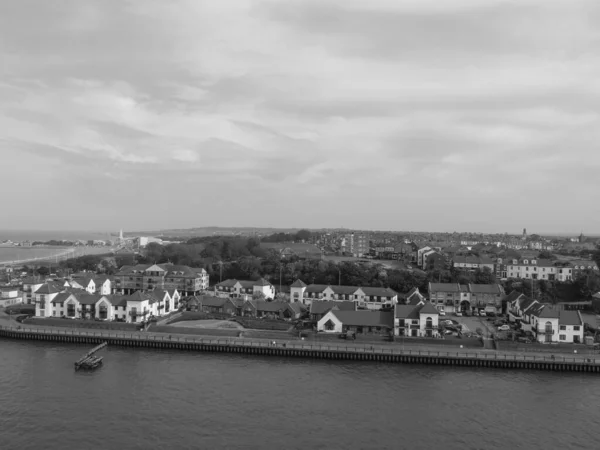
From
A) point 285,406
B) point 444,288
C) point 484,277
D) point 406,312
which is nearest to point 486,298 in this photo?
point 444,288

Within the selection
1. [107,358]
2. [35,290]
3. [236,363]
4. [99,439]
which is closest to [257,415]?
[99,439]

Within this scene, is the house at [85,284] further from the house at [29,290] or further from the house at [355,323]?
the house at [355,323]

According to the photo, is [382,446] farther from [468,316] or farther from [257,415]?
[468,316]

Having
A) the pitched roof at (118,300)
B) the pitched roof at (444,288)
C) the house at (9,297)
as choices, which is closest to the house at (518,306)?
the pitched roof at (444,288)

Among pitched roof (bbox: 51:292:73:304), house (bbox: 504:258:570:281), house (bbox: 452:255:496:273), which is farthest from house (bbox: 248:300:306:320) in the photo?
house (bbox: 504:258:570:281)

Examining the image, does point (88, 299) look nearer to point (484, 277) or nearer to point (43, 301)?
point (43, 301)

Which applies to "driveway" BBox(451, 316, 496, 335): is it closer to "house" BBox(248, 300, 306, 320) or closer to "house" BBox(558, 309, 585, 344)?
"house" BBox(558, 309, 585, 344)
